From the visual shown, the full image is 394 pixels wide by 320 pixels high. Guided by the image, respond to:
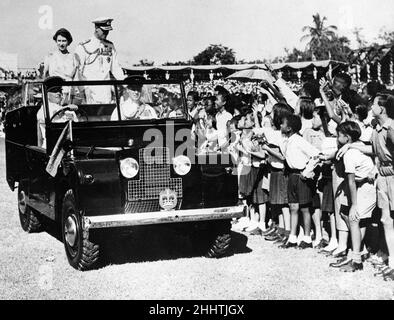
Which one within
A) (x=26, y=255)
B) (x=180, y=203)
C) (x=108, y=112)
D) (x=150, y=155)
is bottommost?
(x=26, y=255)

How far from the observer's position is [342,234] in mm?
5688

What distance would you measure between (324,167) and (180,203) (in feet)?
5.75

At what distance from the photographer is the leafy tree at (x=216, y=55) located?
212ft

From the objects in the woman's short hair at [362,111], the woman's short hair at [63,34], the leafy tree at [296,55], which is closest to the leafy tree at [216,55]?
the leafy tree at [296,55]

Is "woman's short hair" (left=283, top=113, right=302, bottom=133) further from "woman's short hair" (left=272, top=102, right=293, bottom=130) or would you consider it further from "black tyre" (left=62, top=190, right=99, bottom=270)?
"black tyre" (left=62, top=190, right=99, bottom=270)

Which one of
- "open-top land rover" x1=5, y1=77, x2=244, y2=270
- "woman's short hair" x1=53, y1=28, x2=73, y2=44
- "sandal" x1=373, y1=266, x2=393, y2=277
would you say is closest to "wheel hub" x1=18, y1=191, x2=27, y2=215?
"open-top land rover" x1=5, y1=77, x2=244, y2=270

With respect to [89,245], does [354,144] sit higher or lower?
higher

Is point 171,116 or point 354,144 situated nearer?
point 354,144

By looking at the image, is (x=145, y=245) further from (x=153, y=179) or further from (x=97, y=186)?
(x=97, y=186)

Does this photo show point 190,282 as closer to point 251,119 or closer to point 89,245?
point 89,245

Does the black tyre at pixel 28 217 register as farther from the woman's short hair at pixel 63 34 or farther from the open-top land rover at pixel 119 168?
the woman's short hair at pixel 63 34

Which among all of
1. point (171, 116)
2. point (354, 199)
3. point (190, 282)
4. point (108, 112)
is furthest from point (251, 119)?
point (190, 282)
